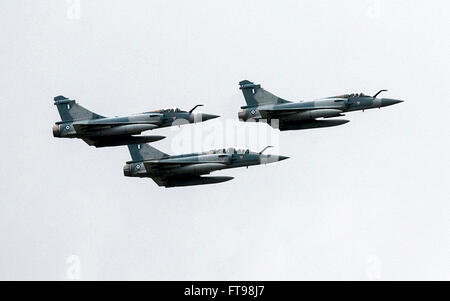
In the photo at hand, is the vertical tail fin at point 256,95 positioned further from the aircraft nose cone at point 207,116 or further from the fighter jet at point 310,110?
the aircraft nose cone at point 207,116

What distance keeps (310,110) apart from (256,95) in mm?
4896

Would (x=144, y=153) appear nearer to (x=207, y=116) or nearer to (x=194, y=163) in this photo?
(x=194, y=163)

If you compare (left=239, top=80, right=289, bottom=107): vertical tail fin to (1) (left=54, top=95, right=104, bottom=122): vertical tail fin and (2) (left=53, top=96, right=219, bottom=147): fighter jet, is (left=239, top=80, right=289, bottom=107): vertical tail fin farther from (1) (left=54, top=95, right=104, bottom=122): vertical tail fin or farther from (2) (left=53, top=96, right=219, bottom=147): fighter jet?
(1) (left=54, top=95, right=104, bottom=122): vertical tail fin

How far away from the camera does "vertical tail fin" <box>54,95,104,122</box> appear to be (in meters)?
103

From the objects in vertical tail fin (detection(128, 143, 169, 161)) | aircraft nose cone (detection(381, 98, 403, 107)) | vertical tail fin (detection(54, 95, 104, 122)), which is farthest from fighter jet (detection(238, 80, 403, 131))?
vertical tail fin (detection(54, 95, 104, 122))

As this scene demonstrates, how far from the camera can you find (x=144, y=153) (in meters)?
103

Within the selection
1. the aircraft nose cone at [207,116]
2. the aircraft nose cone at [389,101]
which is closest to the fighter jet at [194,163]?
the aircraft nose cone at [207,116]

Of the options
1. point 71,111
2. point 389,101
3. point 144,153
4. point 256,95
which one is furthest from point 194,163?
point 389,101

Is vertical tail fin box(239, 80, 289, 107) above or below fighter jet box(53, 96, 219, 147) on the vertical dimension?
above

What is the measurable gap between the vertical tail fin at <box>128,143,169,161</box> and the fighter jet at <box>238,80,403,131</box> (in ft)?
21.5

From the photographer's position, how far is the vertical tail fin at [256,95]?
106 meters
